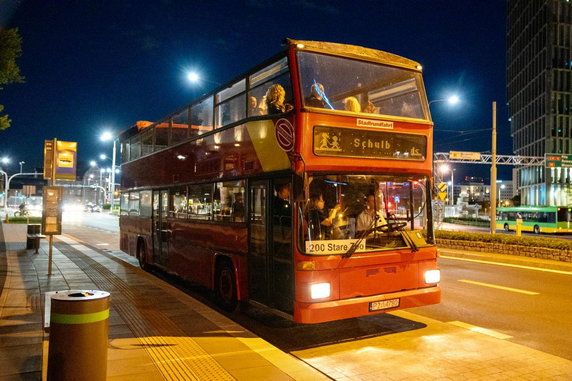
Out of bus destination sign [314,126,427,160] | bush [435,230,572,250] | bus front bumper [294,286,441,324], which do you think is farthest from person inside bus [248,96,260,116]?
bush [435,230,572,250]

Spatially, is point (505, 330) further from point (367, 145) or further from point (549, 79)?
point (549, 79)

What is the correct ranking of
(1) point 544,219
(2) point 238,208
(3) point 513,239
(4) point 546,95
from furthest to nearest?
(4) point 546,95 → (1) point 544,219 → (3) point 513,239 → (2) point 238,208

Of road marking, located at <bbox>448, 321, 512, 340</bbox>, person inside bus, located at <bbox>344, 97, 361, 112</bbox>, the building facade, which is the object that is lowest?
road marking, located at <bbox>448, 321, 512, 340</bbox>

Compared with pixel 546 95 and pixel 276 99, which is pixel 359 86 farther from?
pixel 546 95

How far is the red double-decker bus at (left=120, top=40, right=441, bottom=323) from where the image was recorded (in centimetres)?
671

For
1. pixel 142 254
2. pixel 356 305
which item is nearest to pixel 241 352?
pixel 356 305

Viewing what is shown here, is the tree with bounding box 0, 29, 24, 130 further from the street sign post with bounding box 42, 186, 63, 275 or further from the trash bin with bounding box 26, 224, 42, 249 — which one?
the trash bin with bounding box 26, 224, 42, 249

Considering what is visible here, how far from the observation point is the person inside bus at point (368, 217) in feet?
23.4

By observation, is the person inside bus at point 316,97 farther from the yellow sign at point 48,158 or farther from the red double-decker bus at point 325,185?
the yellow sign at point 48,158

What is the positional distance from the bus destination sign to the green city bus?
38141 mm

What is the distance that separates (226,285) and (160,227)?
174 inches

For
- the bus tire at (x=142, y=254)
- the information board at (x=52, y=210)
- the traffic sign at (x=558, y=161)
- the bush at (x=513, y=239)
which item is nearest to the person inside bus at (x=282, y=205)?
the information board at (x=52, y=210)

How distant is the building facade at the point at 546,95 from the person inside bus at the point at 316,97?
7629 cm

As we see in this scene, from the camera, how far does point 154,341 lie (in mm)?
6375
